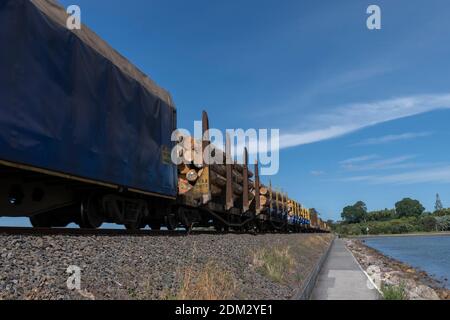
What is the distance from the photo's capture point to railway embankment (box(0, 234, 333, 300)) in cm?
454

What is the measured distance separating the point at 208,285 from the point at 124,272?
105 cm

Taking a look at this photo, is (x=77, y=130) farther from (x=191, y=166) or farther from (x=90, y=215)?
(x=191, y=166)

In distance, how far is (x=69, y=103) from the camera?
7750 mm

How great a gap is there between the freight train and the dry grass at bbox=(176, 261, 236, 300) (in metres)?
2.98

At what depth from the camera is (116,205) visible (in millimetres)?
10242

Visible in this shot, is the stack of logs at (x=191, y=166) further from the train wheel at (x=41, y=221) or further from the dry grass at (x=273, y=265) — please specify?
the train wheel at (x=41, y=221)

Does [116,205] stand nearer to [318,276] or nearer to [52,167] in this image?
[52,167]

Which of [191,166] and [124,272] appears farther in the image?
[191,166]

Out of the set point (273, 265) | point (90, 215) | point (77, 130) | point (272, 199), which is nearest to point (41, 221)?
point (90, 215)

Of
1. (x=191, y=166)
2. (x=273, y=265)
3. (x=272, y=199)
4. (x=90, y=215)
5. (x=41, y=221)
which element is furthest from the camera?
(x=272, y=199)
